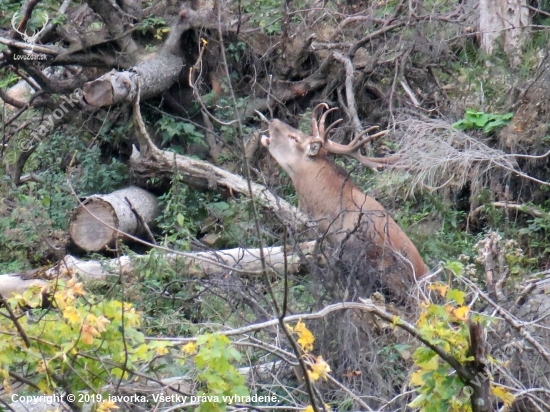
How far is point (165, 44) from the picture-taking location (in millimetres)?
11281

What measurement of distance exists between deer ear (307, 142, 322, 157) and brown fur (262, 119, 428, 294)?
0.01 meters

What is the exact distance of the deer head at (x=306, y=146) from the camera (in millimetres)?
8914

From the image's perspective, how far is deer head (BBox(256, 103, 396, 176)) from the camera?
29.2 feet

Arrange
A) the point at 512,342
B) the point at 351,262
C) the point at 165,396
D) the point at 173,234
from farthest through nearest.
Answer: the point at 173,234 → the point at 351,262 → the point at 512,342 → the point at 165,396

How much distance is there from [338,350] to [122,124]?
5.65 meters

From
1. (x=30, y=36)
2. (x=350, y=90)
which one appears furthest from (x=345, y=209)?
(x=30, y=36)

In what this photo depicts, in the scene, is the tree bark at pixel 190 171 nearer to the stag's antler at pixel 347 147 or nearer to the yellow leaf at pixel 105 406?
the stag's antler at pixel 347 147

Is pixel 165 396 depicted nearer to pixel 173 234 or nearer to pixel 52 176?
pixel 173 234

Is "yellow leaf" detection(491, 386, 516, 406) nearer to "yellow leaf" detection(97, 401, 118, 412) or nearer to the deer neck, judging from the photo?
"yellow leaf" detection(97, 401, 118, 412)

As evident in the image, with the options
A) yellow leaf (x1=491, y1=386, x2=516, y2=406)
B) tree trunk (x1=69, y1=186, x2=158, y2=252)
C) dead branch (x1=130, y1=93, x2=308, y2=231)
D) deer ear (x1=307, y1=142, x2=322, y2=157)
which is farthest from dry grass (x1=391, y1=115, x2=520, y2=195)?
yellow leaf (x1=491, y1=386, x2=516, y2=406)

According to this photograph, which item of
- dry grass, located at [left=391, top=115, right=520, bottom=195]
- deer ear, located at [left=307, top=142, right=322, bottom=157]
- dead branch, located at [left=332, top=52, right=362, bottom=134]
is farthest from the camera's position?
dead branch, located at [left=332, top=52, right=362, bottom=134]

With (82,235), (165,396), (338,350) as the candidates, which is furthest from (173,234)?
(165,396)

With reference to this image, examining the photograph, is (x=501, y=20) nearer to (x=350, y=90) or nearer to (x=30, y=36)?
(x=350, y=90)

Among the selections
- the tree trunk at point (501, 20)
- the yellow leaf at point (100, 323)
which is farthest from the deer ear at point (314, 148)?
the yellow leaf at point (100, 323)
